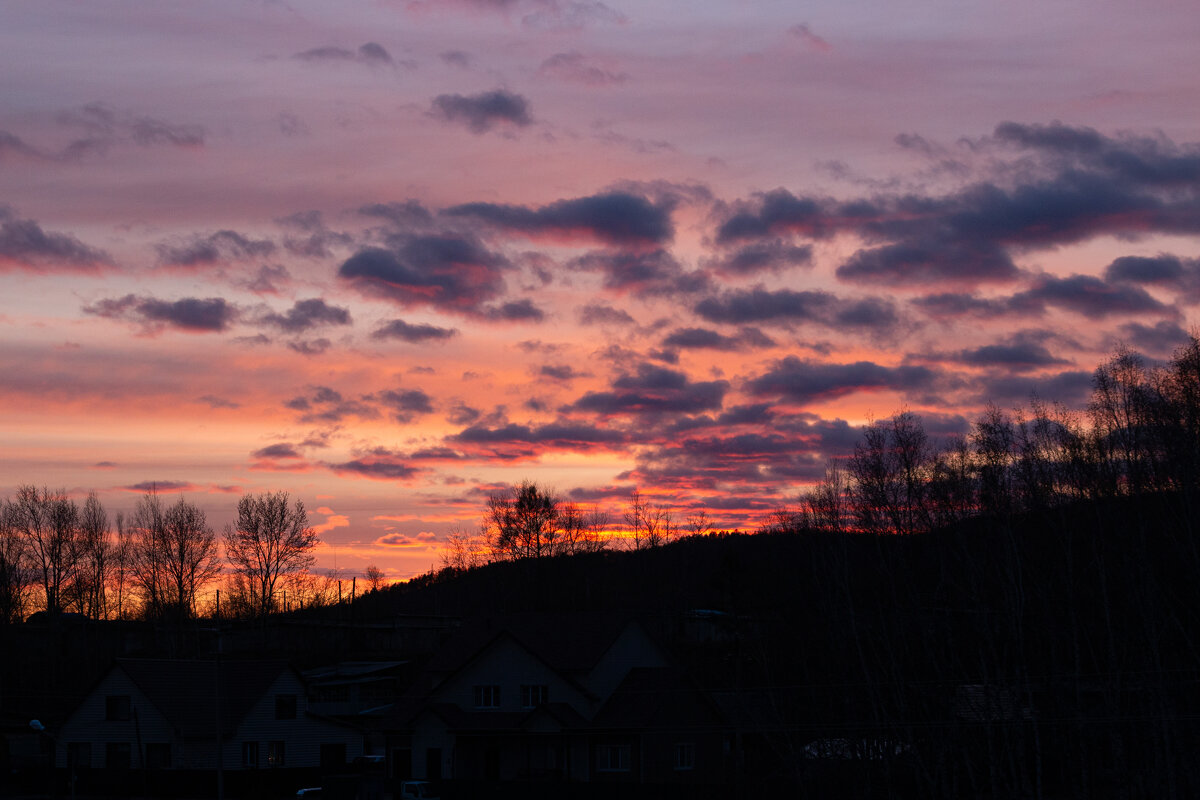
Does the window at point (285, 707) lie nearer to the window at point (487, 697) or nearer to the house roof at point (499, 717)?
the house roof at point (499, 717)

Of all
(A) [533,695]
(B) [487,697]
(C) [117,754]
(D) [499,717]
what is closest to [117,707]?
(C) [117,754]

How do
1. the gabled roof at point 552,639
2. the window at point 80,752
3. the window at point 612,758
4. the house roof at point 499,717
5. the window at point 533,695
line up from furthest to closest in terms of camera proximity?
the window at point 80,752 < the gabled roof at point 552,639 < the window at point 533,695 < the house roof at point 499,717 < the window at point 612,758

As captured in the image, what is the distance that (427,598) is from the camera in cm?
15012

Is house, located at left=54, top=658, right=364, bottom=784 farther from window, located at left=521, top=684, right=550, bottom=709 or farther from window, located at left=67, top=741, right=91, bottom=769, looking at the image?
window, located at left=521, top=684, right=550, bottom=709

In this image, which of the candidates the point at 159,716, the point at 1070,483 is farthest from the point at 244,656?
the point at 1070,483

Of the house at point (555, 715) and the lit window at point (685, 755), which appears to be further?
the house at point (555, 715)

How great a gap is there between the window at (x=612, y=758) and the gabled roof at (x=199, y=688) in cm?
2312

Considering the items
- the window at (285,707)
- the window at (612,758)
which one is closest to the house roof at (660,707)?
the window at (612,758)

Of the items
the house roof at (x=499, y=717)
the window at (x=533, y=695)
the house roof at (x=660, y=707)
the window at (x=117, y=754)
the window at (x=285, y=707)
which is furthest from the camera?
the window at (x=285, y=707)

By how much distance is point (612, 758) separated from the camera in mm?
59594

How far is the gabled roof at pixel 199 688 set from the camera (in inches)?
2680

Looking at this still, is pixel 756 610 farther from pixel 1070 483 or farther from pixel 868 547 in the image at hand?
pixel 1070 483

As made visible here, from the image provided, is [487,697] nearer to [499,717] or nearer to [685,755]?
[499,717]

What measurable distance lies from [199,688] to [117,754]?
582 cm
